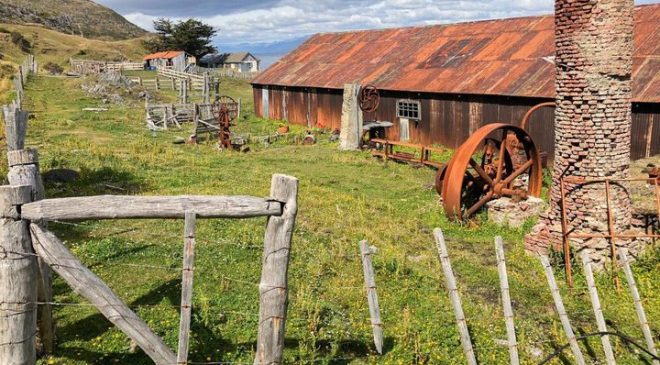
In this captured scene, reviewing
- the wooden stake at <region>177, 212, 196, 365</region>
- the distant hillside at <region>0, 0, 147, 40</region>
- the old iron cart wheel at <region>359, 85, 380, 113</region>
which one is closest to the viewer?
the wooden stake at <region>177, 212, 196, 365</region>

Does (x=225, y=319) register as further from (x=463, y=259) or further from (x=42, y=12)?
(x=42, y=12)

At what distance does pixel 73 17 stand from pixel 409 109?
13128cm

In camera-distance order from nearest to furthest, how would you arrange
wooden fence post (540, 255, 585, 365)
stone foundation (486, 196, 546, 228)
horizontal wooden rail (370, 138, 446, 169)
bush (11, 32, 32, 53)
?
wooden fence post (540, 255, 585, 365), stone foundation (486, 196, 546, 228), horizontal wooden rail (370, 138, 446, 169), bush (11, 32, 32, 53)

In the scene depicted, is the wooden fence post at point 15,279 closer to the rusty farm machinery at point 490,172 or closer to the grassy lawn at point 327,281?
the grassy lawn at point 327,281

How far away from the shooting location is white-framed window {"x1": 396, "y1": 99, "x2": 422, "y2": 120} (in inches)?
921

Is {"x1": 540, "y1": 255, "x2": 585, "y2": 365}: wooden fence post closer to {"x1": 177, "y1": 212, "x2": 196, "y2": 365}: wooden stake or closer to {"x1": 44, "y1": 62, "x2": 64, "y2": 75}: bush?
{"x1": 177, "y1": 212, "x2": 196, "y2": 365}: wooden stake

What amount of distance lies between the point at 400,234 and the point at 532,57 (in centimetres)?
1258

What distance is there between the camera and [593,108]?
984 centimetres

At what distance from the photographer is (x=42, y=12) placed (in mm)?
121938

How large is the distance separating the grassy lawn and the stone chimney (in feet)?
3.97

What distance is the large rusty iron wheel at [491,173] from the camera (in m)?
12.9

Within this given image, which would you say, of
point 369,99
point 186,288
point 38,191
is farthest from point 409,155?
point 186,288

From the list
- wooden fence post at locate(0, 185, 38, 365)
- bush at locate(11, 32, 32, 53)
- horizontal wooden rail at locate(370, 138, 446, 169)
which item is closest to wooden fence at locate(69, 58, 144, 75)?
bush at locate(11, 32, 32, 53)

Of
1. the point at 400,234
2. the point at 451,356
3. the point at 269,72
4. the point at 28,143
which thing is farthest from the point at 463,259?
the point at 269,72
